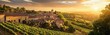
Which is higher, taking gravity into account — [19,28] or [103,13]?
[103,13]

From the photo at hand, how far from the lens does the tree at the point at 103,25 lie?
37366 millimetres

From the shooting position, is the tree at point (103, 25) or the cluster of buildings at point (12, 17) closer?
the tree at point (103, 25)

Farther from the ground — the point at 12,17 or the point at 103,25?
the point at 103,25

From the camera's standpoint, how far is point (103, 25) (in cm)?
3791

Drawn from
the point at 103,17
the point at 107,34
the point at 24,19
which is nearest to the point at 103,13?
the point at 103,17

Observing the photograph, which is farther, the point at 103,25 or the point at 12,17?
the point at 12,17

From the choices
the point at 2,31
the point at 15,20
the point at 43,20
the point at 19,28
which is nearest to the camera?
the point at 2,31

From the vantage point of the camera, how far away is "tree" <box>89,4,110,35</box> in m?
37.4

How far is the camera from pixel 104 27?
37688 millimetres

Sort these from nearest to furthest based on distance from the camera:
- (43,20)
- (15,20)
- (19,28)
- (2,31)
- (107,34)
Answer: (107,34), (2,31), (19,28), (15,20), (43,20)

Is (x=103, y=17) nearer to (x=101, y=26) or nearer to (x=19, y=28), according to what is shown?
(x=101, y=26)

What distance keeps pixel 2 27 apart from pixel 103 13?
54.6 ft

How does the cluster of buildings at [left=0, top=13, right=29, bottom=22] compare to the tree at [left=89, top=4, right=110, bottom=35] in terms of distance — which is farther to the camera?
the cluster of buildings at [left=0, top=13, right=29, bottom=22]

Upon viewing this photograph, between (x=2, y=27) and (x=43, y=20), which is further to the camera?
(x=43, y=20)
